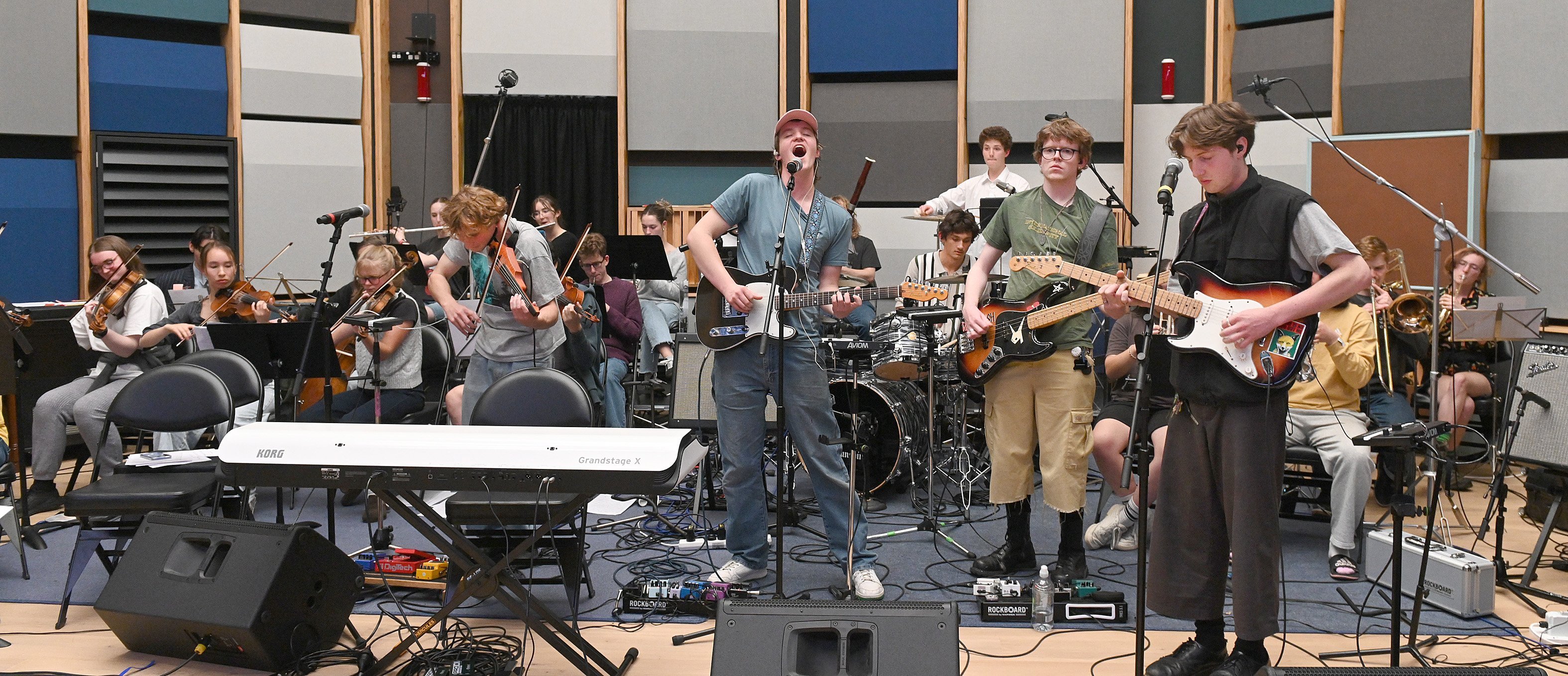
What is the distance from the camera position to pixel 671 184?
9086 millimetres

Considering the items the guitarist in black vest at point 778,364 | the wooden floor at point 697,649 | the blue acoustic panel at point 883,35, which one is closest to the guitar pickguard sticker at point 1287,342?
the wooden floor at point 697,649

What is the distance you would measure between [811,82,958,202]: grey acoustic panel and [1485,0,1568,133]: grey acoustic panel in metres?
3.61

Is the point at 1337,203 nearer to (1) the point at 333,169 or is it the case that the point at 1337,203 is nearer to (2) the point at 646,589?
(2) the point at 646,589

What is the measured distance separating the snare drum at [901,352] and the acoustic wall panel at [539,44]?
3.78m

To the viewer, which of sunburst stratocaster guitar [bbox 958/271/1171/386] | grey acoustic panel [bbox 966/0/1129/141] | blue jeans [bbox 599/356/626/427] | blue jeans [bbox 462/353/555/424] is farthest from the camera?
grey acoustic panel [bbox 966/0/1129/141]

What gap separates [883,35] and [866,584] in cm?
583

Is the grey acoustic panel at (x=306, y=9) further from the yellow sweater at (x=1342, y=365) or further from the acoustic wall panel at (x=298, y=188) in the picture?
the yellow sweater at (x=1342, y=365)

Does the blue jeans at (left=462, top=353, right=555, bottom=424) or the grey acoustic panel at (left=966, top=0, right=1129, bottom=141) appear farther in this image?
the grey acoustic panel at (left=966, top=0, right=1129, bottom=141)

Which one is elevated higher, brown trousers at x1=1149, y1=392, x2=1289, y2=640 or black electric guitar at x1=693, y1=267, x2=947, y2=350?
black electric guitar at x1=693, y1=267, x2=947, y2=350

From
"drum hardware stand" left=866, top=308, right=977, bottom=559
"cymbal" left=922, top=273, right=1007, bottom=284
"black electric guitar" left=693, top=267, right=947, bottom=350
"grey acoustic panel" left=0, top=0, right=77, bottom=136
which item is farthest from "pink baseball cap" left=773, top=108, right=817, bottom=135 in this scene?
"grey acoustic panel" left=0, top=0, right=77, bottom=136

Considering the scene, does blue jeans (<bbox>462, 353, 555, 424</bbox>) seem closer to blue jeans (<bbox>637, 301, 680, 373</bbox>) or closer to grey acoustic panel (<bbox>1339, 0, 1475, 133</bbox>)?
blue jeans (<bbox>637, 301, 680, 373</bbox>)

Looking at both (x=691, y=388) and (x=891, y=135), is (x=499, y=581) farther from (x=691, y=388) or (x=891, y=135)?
(x=891, y=135)

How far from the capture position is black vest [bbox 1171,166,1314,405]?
9.59 feet

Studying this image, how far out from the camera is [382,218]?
8.87 metres
